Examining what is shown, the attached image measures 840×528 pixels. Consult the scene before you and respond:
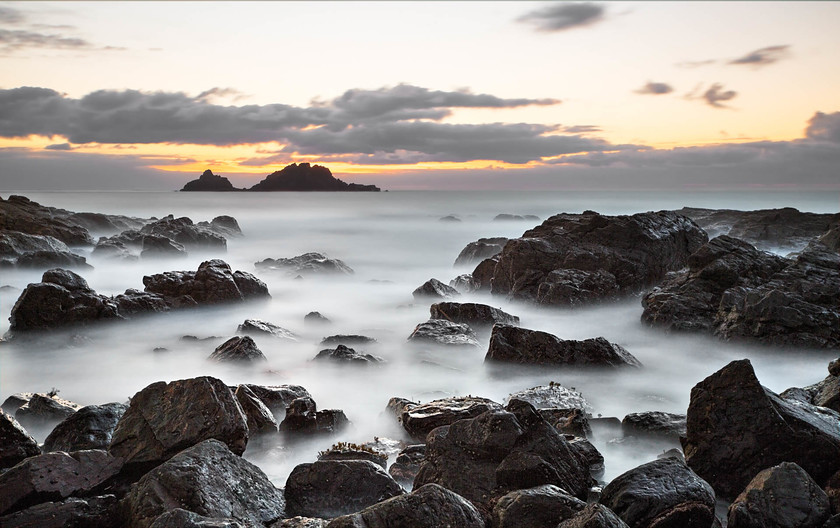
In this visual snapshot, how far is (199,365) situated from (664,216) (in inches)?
563

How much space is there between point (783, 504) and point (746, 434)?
4.62ft

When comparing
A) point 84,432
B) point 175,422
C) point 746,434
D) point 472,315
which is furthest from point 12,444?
point 472,315

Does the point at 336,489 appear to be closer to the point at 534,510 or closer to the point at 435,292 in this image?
the point at 534,510

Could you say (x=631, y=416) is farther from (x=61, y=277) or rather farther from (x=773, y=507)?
(x=61, y=277)

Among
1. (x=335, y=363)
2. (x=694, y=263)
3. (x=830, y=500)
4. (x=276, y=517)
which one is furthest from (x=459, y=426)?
(x=694, y=263)

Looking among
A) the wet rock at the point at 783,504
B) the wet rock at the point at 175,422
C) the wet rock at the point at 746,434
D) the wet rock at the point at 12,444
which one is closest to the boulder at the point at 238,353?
the wet rock at the point at 175,422

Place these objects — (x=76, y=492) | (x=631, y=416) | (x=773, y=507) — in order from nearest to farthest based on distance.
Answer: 1. (x=773, y=507)
2. (x=76, y=492)
3. (x=631, y=416)

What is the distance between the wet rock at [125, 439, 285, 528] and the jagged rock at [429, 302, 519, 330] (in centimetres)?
907

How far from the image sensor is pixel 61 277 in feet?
49.4

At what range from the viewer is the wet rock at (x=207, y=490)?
4.92 metres

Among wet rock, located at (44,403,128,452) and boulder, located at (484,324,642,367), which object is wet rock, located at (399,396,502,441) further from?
wet rock, located at (44,403,128,452)

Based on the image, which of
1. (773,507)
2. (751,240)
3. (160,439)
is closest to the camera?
(773,507)

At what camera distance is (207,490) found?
510cm

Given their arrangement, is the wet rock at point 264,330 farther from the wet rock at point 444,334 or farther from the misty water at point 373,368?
the wet rock at point 444,334
